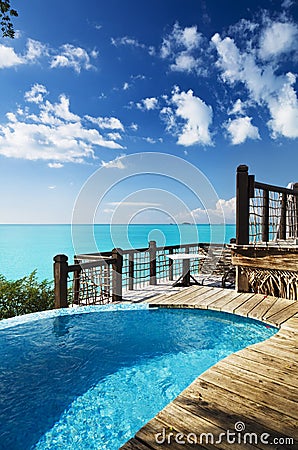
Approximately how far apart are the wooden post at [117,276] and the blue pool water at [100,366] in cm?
80

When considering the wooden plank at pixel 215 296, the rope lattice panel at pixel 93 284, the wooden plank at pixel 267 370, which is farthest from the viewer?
the rope lattice panel at pixel 93 284

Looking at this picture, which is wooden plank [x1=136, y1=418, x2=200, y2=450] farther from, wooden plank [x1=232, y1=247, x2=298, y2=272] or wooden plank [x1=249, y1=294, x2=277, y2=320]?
wooden plank [x1=232, y1=247, x2=298, y2=272]

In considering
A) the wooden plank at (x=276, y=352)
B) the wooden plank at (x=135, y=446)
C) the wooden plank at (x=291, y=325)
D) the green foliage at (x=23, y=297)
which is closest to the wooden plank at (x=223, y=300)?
the wooden plank at (x=291, y=325)

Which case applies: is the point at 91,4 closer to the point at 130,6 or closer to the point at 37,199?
the point at 130,6

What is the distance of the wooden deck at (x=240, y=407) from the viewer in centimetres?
139

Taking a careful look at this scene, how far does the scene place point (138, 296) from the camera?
5.73 metres

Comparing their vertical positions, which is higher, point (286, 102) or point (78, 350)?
point (286, 102)

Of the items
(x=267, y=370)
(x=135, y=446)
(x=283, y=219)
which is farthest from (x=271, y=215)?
(x=135, y=446)

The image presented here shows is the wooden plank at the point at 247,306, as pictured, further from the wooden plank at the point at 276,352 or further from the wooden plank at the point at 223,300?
the wooden plank at the point at 276,352

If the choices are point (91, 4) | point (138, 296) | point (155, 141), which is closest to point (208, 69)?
point (91, 4)

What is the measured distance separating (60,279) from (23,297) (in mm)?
1628

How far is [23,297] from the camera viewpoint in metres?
5.55

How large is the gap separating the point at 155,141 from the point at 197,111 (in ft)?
18.0

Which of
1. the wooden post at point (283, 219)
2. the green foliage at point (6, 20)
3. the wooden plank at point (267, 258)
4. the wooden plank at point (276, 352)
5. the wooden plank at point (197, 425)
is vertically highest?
the green foliage at point (6, 20)
